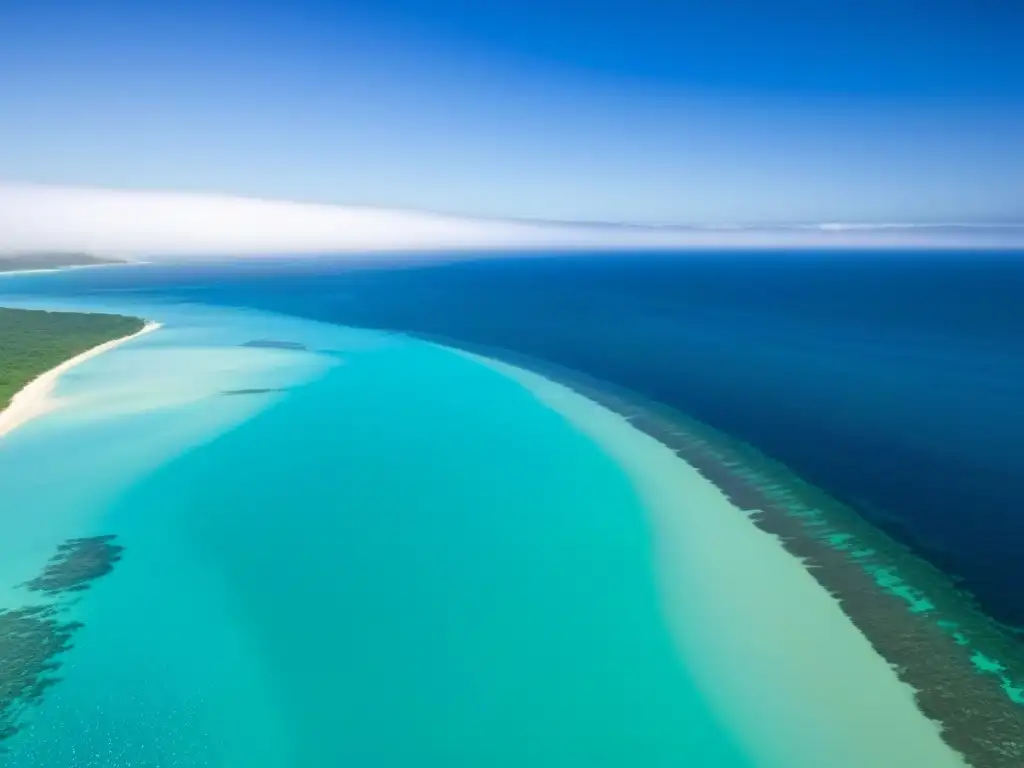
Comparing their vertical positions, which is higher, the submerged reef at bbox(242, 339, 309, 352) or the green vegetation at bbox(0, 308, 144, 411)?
the green vegetation at bbox(0, 308, 144, 411)

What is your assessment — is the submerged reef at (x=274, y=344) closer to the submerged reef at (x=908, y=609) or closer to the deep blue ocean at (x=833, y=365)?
the deep blue ocean at (x=833, y=365)

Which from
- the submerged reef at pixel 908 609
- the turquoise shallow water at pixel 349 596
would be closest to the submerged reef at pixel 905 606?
the submerged reef at pixel 908 609

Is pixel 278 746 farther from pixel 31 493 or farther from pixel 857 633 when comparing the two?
pixel 31 493

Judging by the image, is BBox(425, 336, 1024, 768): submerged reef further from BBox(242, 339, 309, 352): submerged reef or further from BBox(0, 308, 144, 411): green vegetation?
BBox(0, 308, 144, 411): green vegetation

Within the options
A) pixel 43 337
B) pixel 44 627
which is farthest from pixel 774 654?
pixel 43 337

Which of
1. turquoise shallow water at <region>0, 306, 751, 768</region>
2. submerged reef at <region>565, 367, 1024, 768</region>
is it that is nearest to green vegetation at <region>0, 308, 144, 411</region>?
turquoise shallow water at <region>0, 306, 751, 768</region>

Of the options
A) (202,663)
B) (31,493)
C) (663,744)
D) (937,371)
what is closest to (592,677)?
(663,744)
